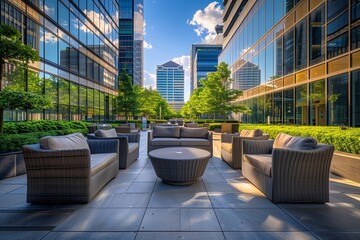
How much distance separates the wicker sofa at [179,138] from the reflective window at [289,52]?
945 centimetres

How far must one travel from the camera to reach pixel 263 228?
8.18ft

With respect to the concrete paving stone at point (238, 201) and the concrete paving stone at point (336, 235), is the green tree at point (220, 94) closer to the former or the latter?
the concrete paving stone at point (238, 201)

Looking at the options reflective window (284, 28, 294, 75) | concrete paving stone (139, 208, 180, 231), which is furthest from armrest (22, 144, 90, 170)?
reflective window (284, 28, 294, 75)

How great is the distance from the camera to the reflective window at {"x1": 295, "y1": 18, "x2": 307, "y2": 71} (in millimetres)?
11625

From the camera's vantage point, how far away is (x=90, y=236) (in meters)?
2.32

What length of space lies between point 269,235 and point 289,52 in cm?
1400

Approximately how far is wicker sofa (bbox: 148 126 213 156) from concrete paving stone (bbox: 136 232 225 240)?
4400 millimetres

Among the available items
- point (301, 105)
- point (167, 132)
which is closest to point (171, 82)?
point (301, 105)

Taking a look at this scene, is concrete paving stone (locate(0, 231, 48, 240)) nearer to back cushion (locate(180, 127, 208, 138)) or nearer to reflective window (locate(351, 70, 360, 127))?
back cushion (locate(180, 127, 208, 138))

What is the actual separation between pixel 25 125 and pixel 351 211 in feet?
29.8

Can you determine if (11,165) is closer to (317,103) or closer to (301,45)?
(317,103)

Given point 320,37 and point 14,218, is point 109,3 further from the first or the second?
point 14,218

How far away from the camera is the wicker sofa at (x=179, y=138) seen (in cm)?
679

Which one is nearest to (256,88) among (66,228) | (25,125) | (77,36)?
(77,36)
